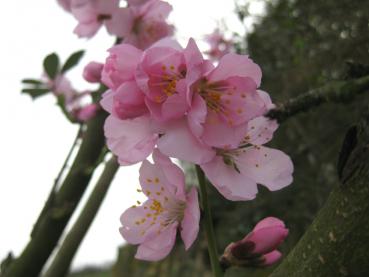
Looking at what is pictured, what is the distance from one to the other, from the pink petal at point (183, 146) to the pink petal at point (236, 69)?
0.32 ft

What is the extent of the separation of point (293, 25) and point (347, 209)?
182 centimetres

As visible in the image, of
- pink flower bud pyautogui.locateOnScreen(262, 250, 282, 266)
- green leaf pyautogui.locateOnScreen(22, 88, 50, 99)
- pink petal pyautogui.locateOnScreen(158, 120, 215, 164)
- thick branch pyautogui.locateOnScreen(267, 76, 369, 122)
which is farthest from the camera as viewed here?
green leaf pyautogui.locateOnScreen(22, 88, 50, 99)

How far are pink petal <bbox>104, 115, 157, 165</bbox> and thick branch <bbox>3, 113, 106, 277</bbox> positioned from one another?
1.45 ft

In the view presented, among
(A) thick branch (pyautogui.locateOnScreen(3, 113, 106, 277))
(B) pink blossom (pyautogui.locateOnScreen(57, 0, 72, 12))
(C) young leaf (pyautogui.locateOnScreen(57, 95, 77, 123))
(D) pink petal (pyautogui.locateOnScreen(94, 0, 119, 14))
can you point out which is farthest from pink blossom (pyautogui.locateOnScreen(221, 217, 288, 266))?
(B) pink blossom (pyautogui.locateOnScreen(57, 0, 72, 12))

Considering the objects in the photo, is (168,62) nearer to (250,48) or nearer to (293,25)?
(293,25)

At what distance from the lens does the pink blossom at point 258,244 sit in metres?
0.66

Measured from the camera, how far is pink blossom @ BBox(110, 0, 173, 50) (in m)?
1.09

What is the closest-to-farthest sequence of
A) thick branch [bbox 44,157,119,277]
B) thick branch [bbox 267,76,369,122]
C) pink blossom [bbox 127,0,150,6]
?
thick branch [bbox 267,76,369,122] < pink blossom [bbox 127,0,150,6] < thick branch [bbox 44,157,119,277]

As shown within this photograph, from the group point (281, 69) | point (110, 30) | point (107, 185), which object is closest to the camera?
point (110, 30)

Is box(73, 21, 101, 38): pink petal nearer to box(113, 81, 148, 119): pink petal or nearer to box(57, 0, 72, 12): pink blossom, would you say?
box(57, 0, 72, 12): pink blossom

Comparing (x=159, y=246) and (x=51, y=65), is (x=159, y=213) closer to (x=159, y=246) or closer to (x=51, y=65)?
(x=159, y=246)

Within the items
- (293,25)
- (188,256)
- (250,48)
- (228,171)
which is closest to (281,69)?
(250,48)

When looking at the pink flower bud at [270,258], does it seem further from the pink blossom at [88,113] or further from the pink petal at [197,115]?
the pink blossom at [88,113]

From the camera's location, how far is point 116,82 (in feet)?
2.15
